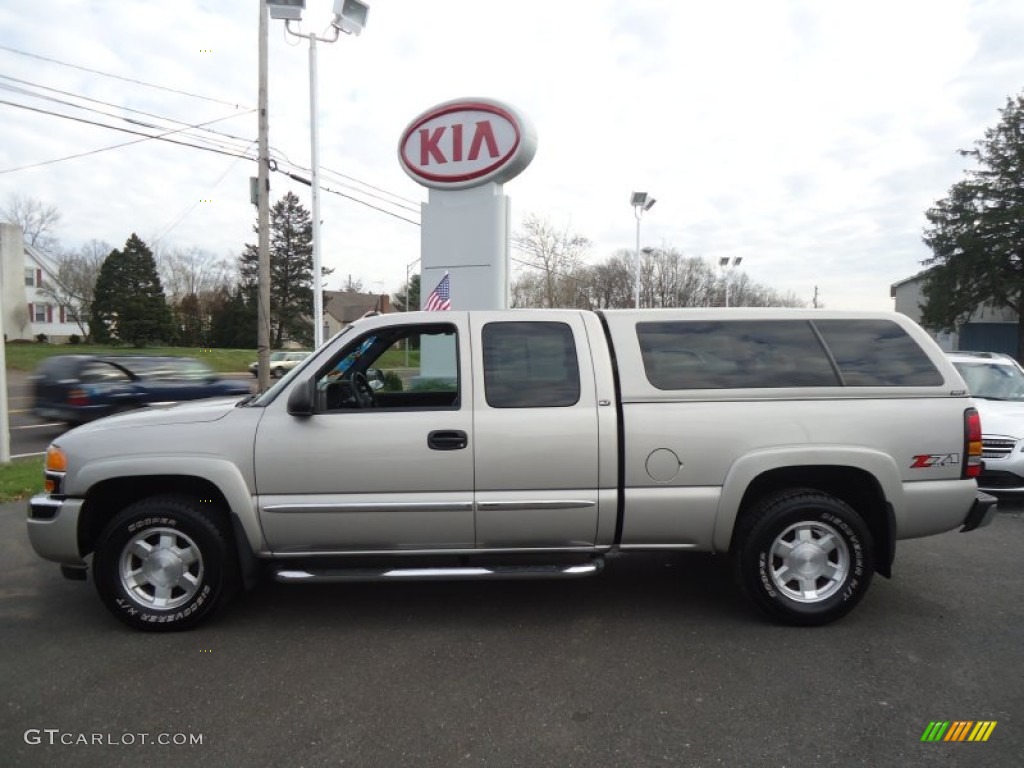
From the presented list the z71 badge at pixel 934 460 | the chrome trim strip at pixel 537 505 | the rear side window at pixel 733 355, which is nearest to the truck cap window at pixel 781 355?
the rear side window at pixel 733 355

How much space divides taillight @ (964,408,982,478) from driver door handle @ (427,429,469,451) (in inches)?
114

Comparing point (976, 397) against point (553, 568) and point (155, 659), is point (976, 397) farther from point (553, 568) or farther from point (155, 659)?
point (155, 659)

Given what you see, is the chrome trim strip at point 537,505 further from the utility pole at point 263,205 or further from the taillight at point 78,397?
the utility pole at point 263,205

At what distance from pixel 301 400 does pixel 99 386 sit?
32.4 feet

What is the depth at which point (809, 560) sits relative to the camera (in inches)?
146

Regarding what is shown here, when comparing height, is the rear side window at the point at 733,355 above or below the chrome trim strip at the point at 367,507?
above

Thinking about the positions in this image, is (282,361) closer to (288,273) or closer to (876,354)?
(288,273)

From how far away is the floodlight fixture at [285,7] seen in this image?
13125 millimetres

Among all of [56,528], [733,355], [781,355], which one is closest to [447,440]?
[733,355]

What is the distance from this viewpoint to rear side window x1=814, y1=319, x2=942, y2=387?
376 cm

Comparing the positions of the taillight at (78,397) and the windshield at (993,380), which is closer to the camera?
the windshield at (993,380)

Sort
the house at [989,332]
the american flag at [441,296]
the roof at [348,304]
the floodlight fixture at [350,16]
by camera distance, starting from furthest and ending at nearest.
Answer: the roof at [348,304] → the house at [989,332] → the floodlight fixture at [350,16] → the american flag at [441,296]

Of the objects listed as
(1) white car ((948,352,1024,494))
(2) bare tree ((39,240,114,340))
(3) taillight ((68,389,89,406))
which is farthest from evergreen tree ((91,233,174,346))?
(1) white car ((948,352,1024,494))

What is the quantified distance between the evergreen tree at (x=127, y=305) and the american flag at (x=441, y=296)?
44571 millimetres
